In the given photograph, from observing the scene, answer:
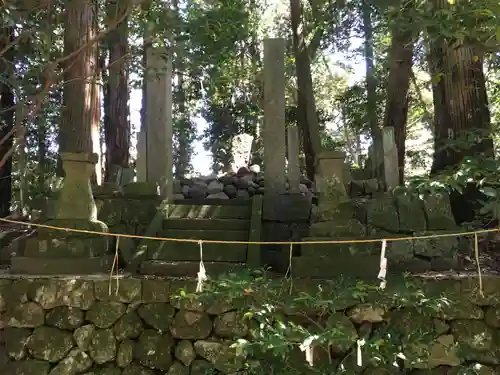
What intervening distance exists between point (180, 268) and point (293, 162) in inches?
102

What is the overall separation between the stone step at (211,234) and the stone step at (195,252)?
0.73 ft

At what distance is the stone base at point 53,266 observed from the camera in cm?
434

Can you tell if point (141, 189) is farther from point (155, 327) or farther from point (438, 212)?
point (438, 212)

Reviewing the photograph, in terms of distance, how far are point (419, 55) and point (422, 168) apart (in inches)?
241

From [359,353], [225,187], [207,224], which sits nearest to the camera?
[359,353]

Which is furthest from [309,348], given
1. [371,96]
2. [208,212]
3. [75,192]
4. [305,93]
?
[305,93]

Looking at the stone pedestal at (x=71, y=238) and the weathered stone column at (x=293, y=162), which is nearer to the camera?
the stone pedestal at (x=71, y=238)

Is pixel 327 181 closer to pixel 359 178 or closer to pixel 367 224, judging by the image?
pixel 367 224

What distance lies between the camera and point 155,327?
4.03 metres

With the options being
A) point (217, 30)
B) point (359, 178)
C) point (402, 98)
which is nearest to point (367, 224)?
point (217, 30)

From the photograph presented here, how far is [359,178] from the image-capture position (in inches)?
319

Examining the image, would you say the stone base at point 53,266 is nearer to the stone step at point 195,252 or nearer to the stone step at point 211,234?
the stone step at point 195,252

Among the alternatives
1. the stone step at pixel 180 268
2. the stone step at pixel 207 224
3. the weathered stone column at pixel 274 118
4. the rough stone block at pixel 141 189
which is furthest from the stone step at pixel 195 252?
the weathered stone column at pixel 274 118

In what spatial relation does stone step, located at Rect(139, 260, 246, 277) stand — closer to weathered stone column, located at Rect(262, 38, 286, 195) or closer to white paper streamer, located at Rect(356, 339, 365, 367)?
white paper streamer, located at Rect(356, 339, 365, 367)
